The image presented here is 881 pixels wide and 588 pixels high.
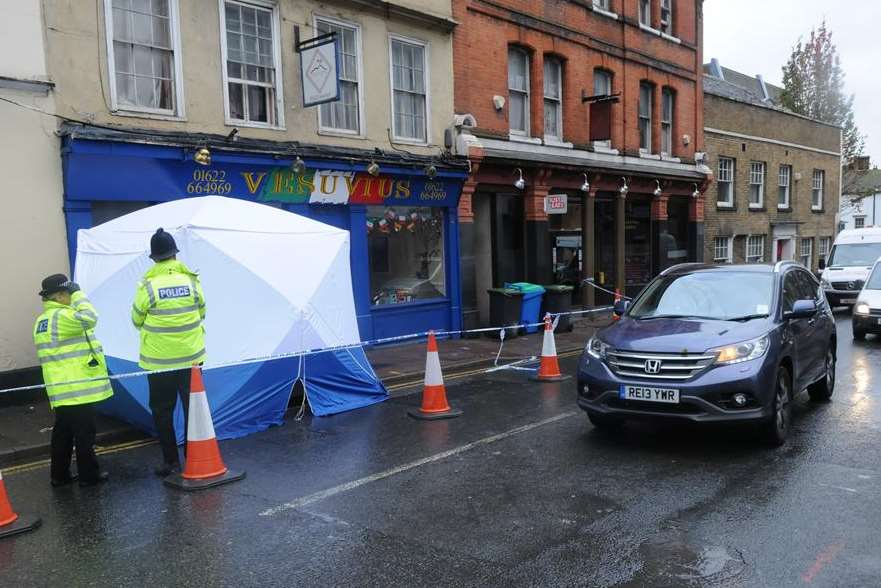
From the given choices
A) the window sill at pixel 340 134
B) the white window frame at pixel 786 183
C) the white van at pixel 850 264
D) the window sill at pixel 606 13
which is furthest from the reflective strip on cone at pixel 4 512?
the white window frame at pixel 786 183

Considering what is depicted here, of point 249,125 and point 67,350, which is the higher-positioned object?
point 249,125

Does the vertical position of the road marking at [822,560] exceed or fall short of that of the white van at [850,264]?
it falls short

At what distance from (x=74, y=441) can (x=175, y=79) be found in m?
6.55

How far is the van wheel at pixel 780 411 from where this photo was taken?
6.40 meters

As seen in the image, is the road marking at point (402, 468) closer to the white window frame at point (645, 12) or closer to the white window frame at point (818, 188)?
the white window frame at point (645, 12)

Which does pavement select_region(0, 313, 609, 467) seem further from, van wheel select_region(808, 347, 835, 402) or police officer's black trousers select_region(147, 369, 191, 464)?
van wheel select_region(808, 347, 835, 402)

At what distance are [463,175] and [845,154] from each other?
33742 millimetres

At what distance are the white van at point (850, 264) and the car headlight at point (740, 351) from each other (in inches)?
541

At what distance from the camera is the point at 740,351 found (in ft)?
20.7

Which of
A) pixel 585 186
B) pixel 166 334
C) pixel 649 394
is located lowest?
pixel 649 394

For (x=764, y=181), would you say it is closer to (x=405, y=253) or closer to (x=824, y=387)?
(x=405, y=253)

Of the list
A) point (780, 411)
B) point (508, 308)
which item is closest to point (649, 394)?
point (780, 411)

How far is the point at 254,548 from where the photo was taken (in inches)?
183

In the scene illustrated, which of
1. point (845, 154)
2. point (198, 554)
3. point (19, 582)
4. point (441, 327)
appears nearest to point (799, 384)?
point (198, 554)
